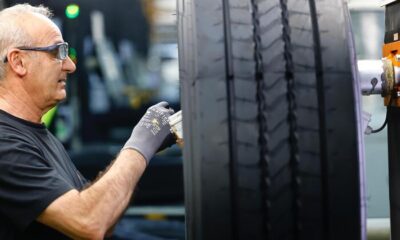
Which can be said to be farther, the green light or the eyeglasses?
the green light

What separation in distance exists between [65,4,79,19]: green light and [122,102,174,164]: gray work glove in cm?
377

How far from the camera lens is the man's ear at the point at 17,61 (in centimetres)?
192

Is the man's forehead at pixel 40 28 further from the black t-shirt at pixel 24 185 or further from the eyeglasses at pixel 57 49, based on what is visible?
the black t-shirt at pixel 24 185

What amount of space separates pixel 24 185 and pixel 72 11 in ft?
13.4

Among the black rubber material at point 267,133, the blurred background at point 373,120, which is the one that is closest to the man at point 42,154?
the black rubber material at point 267,133

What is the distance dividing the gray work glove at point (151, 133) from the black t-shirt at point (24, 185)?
0.75 feet

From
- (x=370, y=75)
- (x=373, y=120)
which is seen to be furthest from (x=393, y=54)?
(x=373, y=120)

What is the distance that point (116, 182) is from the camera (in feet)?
5.91

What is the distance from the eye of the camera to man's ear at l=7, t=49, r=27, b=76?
6.29 ft

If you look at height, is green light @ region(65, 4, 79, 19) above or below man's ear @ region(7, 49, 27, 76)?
above

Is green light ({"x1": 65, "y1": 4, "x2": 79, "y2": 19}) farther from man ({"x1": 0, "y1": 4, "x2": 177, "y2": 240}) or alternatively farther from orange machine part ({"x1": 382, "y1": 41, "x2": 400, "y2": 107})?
orange machine part ({"x1": 382, "y1": 41, "x2": 400, "y2": 107})

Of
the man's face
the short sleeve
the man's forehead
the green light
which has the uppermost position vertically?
the green light

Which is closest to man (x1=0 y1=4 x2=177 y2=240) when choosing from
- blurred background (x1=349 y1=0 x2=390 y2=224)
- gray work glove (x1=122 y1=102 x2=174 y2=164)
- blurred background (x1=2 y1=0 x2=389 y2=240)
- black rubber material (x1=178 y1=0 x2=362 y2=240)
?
gray work glove (x1=122 y1=102 x2=174 y2=164)

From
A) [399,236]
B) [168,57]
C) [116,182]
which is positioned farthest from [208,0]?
[168,57]
